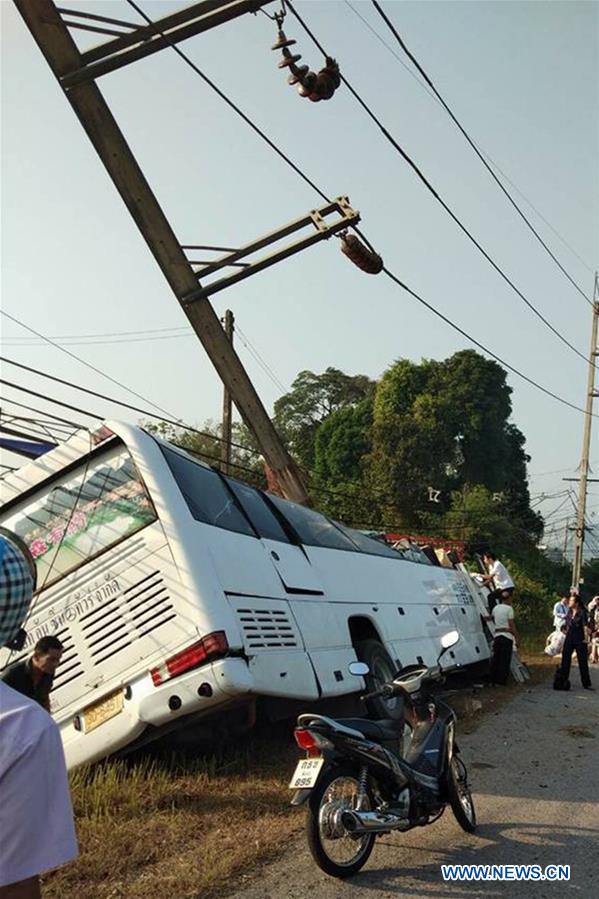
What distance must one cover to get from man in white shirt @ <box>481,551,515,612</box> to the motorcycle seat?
9.81 metres

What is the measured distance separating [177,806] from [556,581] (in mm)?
35068

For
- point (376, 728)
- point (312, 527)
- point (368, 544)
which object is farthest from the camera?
point (368, 544)

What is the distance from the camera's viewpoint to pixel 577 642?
12.6 meters

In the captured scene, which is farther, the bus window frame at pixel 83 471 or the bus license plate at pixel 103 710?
the bus window frame at pixel 83 471

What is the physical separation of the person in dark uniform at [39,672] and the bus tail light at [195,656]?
69cm

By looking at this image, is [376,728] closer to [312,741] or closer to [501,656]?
[312,741]

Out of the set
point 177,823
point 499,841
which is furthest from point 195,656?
point 499,841

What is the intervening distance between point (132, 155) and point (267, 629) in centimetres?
757

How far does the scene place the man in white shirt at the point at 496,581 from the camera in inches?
586

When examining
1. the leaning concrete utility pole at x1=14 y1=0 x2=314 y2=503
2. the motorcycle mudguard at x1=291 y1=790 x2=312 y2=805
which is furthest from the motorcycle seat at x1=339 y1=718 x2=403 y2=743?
the leaning concrete utility pole at x1=14 y1=0 x2=314 y2=503

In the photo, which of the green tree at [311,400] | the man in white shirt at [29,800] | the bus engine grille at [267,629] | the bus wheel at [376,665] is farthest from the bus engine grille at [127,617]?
the green tree at [311,400]

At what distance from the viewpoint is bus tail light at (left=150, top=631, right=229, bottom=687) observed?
18.2ft

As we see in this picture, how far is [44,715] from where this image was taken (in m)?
1.96

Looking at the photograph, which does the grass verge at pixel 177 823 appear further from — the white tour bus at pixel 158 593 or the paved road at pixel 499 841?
the white tour bus at pixel 158 593
